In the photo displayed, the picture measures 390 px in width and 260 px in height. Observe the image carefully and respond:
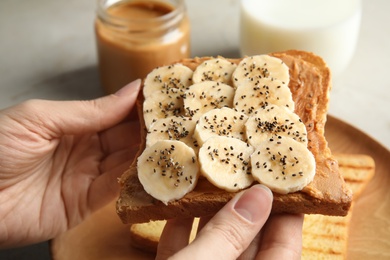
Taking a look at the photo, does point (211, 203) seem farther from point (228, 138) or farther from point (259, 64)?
point (259, 64)

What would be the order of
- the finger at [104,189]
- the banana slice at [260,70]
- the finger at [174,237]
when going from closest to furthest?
the finger at [174,237]
the banana slice at [260,70]
the finger at [104,189]

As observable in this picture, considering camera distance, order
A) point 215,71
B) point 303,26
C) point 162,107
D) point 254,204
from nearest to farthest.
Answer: point 254,204, point 162,107, point 215,71, point 303,26

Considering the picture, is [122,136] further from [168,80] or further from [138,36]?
[138,36]

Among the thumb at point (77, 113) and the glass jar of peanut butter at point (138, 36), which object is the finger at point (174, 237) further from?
the glass jar of peanut butter at point (138, 36)

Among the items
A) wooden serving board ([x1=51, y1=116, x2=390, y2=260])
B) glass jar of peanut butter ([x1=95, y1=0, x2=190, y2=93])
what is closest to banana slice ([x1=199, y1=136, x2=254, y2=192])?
wooden serving board ([x1=51, y1=116, x2=390, y2=260])

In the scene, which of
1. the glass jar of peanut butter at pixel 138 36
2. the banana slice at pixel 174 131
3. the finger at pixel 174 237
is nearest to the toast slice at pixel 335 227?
the finger at pixel 174 237

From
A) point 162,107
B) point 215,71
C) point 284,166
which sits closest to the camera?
point 284,166

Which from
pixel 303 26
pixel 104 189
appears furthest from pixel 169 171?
pixel 303 26
